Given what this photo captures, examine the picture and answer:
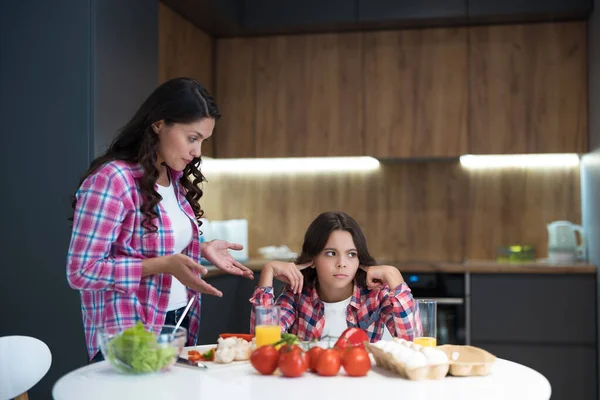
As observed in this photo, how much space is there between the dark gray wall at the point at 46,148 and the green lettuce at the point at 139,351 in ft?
4.43

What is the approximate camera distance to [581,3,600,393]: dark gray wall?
402 cm

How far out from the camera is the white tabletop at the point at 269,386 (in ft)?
4.82

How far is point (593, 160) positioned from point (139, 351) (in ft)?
10.7

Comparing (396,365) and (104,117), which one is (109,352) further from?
(104,117)

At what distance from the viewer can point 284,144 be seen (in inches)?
182

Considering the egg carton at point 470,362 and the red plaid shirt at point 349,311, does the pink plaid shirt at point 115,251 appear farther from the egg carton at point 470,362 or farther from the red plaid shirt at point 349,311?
the egg carton at point 470,362

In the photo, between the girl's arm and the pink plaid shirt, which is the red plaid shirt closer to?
the girl's arm

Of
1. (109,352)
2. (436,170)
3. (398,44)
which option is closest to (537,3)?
(398,44)

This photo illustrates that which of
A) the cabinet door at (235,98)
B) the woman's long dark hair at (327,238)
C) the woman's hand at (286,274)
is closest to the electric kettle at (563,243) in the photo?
the cabinet door at (235,98)

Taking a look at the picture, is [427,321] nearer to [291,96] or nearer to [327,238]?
[327,238]

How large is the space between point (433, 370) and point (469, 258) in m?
3.12

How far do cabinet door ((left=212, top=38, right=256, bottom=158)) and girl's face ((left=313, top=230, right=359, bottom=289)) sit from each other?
234cm

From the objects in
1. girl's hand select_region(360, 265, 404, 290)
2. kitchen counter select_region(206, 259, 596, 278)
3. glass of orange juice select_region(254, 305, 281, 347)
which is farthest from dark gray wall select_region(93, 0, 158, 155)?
glass of orange juice select_region(254, 305, 281, 347)

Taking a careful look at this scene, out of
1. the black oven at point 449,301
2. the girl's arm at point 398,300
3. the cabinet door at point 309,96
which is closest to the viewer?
the girl's arm at point 398,300
